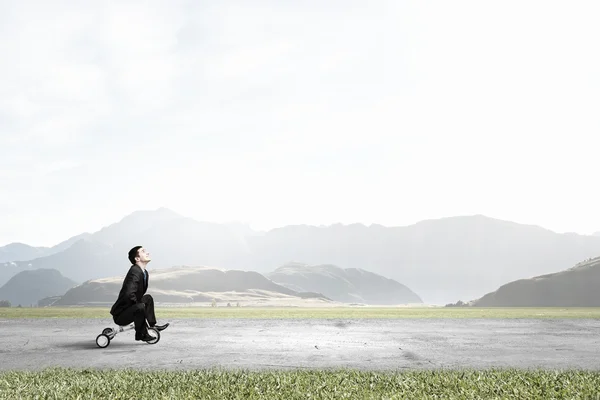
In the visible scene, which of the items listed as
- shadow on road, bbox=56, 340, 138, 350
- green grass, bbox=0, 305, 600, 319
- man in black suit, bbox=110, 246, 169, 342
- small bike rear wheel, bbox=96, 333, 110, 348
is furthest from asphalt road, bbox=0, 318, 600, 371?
green grass, bbox=0, 305, 600, 319

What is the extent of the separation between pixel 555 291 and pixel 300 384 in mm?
175223

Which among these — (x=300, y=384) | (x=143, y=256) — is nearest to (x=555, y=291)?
(x=143, y=256)

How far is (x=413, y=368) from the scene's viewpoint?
1030cm

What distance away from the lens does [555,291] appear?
160500 millimetres

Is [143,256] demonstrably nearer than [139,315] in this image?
Yes

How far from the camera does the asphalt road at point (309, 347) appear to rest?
11.0 meters

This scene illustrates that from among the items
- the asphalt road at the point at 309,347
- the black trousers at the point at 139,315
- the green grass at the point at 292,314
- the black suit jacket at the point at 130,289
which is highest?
the black suit jacket at the point at 130,289

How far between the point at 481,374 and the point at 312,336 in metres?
7.36

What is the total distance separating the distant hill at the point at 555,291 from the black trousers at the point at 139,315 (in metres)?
166

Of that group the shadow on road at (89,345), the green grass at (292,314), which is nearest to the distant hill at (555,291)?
the green grass at (292,314)

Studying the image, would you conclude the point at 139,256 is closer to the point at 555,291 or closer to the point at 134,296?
the point at 134,296

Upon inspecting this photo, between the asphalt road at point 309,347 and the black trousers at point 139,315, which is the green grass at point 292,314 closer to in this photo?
the asphalt road at point 309,347

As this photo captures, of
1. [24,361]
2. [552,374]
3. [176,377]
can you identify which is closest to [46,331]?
[24,361]

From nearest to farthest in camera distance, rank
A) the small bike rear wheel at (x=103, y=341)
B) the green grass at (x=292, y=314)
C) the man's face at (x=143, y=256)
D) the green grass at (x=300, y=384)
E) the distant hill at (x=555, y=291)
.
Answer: the green grass at (x=300, y=384) < the man's face at (x=143, y=256) < the small bike rear wheel at (x=103, y=341) < the green grass at (x=292, y=314) < the distant hill at (x=555, y=291)
